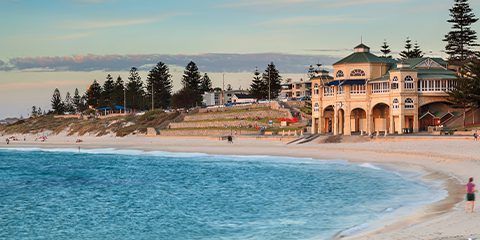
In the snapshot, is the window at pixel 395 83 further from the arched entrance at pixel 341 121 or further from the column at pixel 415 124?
the arched entrance at pixel 341 121

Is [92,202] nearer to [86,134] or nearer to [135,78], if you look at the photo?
[86,134]

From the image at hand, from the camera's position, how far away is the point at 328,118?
3334 inches

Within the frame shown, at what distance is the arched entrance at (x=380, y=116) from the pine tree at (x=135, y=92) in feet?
276

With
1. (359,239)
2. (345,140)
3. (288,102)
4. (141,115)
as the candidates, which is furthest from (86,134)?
(359,239)

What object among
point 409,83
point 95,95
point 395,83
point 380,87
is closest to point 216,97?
point 95,95

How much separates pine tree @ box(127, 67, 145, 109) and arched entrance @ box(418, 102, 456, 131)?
89893 mm

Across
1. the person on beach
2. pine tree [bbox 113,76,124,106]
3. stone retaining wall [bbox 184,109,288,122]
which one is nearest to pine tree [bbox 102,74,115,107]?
pine tree [bbox 113,76,124,106]

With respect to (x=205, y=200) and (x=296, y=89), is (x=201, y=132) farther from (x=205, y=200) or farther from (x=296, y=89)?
(x=296, y=89)

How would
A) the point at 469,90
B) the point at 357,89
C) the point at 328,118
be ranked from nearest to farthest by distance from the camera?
1. the point at 469,90
2. the point at 357,89
3. the point at 328,118

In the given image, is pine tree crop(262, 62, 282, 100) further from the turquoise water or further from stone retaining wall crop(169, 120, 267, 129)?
the turquoise water

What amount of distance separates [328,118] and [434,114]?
14586mm

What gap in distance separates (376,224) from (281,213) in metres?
5.93

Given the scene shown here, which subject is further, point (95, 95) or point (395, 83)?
point (95, 95)

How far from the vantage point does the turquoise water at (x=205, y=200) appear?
2727 cm
